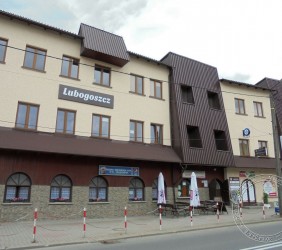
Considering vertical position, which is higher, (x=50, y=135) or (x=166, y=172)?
(x=50, y=135)

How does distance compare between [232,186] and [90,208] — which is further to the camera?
[232,186]

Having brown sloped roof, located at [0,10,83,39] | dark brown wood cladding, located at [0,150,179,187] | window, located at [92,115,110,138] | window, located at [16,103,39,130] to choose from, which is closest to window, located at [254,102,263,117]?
dark brown wood cladding, located at [0,150,179,187]

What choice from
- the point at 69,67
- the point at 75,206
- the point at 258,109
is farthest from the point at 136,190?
the point at 258,109

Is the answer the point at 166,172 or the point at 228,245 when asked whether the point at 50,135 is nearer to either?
the point at 166,172

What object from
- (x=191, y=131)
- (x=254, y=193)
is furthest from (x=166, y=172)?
(x=254, y=193)

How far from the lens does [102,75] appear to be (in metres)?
20.2

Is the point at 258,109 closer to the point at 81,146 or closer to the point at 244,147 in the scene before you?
the point at 244,147

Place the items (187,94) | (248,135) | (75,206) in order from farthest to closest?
(248,135)
(187,94)
(75,206)

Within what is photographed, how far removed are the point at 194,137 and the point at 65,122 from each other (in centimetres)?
1051

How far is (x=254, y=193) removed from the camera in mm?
25125

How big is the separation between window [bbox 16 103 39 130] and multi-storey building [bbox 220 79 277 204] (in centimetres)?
1595

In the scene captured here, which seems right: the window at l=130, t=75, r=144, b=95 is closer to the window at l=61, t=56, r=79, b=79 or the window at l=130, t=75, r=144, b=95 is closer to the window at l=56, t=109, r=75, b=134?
the window at l=61, t=56, r=79, b=79

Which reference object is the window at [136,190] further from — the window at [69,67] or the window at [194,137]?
the window at [69,67]

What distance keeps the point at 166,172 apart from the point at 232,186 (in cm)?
690
